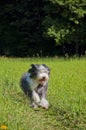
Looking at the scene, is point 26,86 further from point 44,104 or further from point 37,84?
point 44,104

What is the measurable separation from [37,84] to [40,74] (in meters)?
0.32

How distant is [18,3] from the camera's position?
96.6 feet

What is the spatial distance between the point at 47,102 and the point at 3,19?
2030cm

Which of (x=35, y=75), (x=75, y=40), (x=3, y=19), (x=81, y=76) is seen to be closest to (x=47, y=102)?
(x=35, y=75)

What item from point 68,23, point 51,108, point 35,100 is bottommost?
point 68,23

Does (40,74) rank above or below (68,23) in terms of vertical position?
above

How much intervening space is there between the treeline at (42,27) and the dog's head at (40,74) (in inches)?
599

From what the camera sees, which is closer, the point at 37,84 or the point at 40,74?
the point at 40,74

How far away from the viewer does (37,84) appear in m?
10.2

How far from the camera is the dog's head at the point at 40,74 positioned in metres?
9.88

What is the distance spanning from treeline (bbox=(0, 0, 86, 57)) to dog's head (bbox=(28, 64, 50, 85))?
1521cm

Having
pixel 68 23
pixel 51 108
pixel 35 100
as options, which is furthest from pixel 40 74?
pixel 68 23

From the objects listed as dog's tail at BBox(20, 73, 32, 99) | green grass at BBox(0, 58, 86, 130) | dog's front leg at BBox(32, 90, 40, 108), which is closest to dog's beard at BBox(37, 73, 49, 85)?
dog's front leg at BBox(32, 90, 40, 108)

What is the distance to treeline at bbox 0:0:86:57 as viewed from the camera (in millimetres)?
25484
